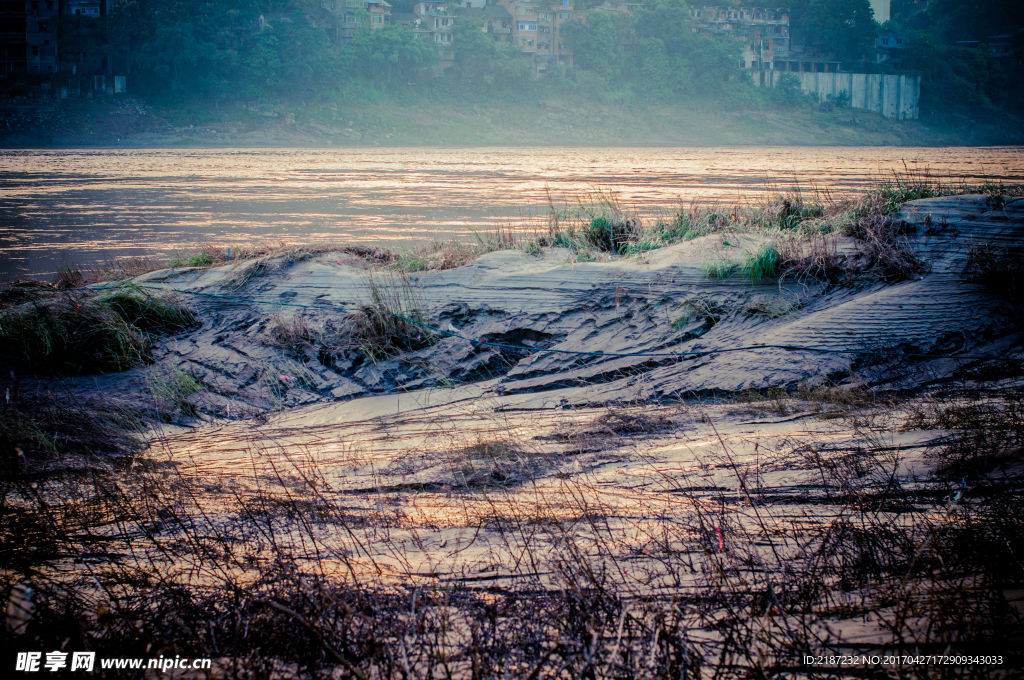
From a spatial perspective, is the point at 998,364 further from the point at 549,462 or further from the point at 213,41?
the point at 213,41

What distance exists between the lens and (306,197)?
1991 centimetres

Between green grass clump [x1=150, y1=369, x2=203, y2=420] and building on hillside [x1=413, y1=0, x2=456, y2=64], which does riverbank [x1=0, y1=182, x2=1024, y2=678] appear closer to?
green grass clump [x1=150, y1=369, x2=203, y2=420]

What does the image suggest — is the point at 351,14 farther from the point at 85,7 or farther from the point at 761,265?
the point at 761,265

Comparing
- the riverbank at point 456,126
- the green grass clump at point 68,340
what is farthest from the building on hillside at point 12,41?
the green grass clump at point 68,340

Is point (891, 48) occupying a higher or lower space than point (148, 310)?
higher

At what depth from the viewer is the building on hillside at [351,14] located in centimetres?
8038

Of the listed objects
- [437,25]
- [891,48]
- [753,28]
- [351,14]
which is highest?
[753,28]

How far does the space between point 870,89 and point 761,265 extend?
9536cm

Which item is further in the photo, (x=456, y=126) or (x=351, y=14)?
(x=351, y=14)

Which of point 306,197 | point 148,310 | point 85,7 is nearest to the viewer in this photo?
point 148,310

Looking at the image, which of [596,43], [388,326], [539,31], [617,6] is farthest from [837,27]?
[388,326]

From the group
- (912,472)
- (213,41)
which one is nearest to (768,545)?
(912,472)

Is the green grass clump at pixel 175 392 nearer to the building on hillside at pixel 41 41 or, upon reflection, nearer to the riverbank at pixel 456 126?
the riverbank at pixel 456 126

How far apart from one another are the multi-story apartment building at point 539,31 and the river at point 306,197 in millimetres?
64669
